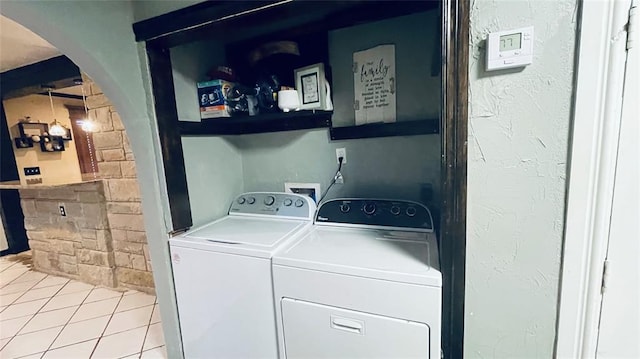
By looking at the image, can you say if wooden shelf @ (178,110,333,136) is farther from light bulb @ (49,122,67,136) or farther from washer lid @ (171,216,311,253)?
light bulb @ (49,122,67,136)

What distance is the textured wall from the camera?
2.89 feet

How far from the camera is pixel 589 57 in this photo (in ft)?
2.76

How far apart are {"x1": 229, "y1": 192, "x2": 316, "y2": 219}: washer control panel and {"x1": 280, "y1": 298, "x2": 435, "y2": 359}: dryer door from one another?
0.58 meters

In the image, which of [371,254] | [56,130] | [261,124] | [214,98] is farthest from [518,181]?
[56,130]

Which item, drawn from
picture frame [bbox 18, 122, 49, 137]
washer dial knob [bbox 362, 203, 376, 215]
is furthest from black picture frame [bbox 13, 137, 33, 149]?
washer dial knob [bbox 362, 203, 376, 215]

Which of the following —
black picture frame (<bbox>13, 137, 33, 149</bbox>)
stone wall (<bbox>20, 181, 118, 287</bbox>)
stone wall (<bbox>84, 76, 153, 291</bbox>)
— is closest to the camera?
stone wall (<bbox>84, 76, 153, 291</bbox>)

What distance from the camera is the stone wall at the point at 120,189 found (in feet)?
8.06

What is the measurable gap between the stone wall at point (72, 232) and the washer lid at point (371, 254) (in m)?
2.34

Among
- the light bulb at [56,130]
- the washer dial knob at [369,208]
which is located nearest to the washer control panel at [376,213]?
the washer dial knob at [369,208]

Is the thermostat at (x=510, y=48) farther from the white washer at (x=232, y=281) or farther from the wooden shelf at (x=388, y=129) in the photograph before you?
the white washer at (x=232, y=281)

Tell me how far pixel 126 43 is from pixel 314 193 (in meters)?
1.26

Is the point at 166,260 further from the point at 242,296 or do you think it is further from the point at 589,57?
the point at 589,57

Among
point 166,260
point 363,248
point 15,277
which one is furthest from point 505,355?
point 15,277

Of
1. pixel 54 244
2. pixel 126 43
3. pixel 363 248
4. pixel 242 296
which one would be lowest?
Result: pixel 54 244
